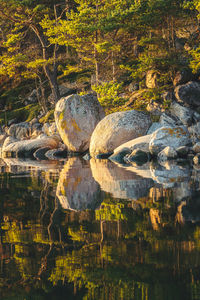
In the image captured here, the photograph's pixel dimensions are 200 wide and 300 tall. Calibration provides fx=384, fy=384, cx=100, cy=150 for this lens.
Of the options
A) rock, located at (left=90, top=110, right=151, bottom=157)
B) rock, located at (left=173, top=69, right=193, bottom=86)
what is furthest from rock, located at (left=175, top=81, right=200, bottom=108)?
rock, located at (left=90, top=110, right=151, bottom=157)

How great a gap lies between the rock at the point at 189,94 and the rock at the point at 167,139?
6.18 metres

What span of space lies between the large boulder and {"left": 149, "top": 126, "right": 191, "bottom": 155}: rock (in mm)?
5019

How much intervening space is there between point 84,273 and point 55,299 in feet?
1.02

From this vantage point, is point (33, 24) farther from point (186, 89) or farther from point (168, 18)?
point (186, 89)

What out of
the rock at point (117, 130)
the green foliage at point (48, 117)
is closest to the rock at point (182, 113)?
the rock at point (117, 130)

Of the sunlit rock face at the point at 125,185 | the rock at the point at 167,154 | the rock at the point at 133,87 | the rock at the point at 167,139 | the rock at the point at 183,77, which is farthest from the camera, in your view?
the rock at the point at 133,87

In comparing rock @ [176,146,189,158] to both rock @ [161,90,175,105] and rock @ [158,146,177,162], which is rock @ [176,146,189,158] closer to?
rock @ [158,146,177,162]

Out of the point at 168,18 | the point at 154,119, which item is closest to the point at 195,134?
the point at 154,119

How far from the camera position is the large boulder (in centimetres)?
1580

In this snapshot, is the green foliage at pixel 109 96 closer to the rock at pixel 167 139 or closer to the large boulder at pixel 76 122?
the large boulder at pixel 76 122

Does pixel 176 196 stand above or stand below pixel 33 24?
below

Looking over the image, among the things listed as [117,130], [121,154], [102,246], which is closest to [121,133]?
[117,130]

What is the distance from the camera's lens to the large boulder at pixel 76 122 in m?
15.8

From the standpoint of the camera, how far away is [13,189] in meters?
5.66
